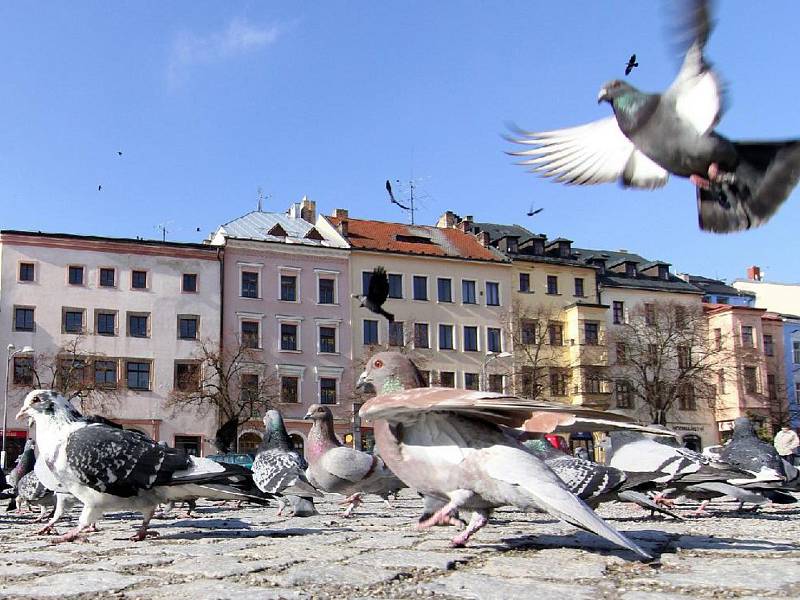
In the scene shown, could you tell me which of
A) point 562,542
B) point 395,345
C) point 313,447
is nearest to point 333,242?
point 395,345

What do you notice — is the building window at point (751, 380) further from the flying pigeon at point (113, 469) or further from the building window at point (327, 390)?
the flying pigeon at point (113, 469)

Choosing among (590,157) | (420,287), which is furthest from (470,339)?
(590,157)

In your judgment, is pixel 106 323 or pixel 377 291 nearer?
pixel 377 291

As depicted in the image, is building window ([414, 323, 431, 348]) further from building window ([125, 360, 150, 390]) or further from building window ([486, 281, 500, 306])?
building window ([125, 360, 150, 390])

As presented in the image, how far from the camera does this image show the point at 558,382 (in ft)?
154

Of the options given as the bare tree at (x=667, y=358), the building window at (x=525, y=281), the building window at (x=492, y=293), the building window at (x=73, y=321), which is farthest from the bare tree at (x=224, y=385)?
the bare tree at (x=667, y=358)

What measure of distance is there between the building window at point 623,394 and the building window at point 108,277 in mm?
26107

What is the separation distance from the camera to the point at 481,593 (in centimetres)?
359

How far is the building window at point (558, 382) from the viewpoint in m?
46.6

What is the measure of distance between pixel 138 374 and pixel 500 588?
38.1 m

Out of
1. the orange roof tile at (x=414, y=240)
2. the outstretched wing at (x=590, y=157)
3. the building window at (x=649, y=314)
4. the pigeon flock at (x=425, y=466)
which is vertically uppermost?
the orange roof tile at (x=414, y=240)

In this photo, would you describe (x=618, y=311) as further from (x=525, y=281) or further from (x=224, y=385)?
(x=224, y=385)

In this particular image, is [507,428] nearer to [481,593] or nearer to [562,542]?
[562,542]

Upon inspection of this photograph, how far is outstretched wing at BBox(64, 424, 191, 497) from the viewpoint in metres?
6.64
